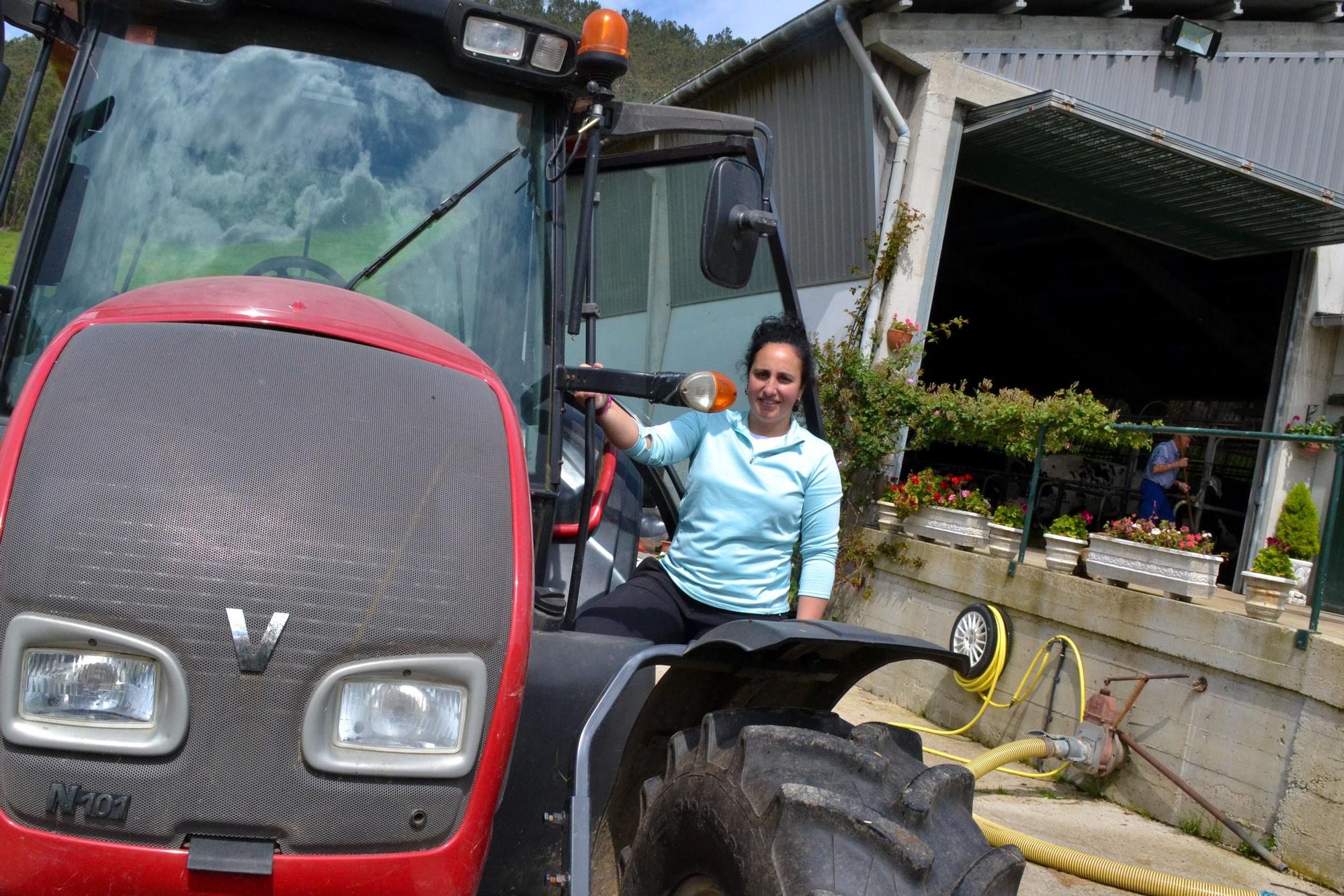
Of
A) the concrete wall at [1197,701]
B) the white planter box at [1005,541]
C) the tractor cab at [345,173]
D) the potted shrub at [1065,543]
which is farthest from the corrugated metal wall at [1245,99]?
the tractor cab at [345,173]

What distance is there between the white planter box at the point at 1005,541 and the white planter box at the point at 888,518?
3.18 feet

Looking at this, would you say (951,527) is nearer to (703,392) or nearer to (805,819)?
(703,392)

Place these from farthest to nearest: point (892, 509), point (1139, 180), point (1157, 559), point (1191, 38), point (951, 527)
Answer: point (1191, 38)
point (1139, 180)
point (892, 509)
point (951, 527)
point (1157, 559)

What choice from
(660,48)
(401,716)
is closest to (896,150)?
(401,716)

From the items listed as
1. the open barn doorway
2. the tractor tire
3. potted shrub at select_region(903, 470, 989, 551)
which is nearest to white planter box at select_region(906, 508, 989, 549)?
potted shrub at select_region(903, 470, 989, 551)

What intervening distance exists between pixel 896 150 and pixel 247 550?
29.7 feet

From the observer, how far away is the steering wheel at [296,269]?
2564 millimetres

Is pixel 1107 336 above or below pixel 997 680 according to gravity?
above

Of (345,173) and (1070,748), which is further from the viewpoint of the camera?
(1070,748)

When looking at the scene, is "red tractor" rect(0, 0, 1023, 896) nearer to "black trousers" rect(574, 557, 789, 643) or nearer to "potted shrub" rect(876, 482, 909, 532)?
"black trousers" rect(574, 557, 789, 643)

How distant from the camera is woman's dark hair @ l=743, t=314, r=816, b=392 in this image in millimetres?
3168

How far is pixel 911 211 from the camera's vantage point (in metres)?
9.80

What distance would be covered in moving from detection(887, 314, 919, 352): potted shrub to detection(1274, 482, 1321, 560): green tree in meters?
3.23

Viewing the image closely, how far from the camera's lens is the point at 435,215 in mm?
2732
